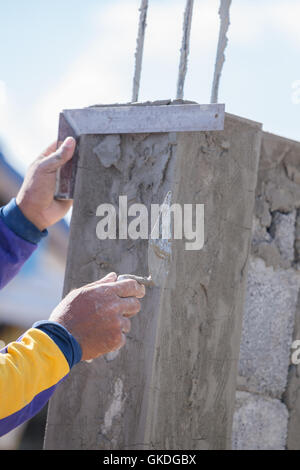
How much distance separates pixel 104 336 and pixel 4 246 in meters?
0.89

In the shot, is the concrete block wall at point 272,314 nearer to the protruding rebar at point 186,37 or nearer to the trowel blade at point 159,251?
the protruding rebar at point 186,37

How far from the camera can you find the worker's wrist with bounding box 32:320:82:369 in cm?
159

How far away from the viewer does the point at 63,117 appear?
8.66 ft

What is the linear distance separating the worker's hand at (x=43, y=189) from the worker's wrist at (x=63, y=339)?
939 mm

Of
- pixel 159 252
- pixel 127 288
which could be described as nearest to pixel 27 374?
pixel 127 288

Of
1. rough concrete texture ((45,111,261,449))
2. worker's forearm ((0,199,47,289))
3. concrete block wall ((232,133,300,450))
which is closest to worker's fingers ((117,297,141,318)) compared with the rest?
rough concrete texture ((45,111,261,449))

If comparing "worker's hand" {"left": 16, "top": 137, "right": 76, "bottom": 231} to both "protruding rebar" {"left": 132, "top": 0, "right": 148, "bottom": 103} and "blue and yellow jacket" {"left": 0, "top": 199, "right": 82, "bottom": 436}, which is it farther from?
"blue and yellow jacket" {"left": 0, "top": 199, "right": 82, "bottom": 436}

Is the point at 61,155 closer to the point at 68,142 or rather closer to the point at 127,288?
the point at 68,142

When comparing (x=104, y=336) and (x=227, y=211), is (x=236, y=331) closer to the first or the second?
(x=227, y=211)

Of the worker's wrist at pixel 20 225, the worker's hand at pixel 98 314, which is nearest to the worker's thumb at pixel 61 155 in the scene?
the worker's wrist at pixel 20 225

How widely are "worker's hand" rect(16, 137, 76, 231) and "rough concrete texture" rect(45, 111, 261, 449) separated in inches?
4.0

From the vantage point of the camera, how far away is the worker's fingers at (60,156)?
2.54 meters

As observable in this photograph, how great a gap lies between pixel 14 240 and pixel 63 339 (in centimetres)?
92

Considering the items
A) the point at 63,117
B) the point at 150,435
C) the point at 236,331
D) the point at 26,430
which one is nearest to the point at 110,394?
the point at 150,435
